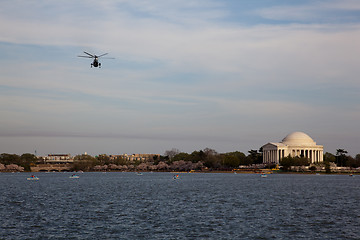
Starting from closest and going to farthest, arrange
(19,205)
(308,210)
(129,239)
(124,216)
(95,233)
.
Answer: (129,239), (95,233), (124,216), (308,210), (19,205)

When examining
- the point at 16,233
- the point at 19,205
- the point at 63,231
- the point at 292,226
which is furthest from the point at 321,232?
the point at 19,205

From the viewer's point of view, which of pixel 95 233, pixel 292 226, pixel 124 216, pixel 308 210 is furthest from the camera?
pixel 308 210

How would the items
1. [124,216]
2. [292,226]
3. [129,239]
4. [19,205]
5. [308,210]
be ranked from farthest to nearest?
1. [19,205]
2. [308,210]
3. [124,216]
4. [292,226]
5. [129,239]

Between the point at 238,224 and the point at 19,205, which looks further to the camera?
the point at 19,205

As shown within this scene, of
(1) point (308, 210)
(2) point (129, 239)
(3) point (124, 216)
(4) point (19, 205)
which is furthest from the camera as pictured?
(4) point (19, 205)

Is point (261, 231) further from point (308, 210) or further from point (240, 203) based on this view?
point (240, 203)

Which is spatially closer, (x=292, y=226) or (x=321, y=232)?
(x=321, y=232)

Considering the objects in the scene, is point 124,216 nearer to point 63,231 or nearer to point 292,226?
point 63,231

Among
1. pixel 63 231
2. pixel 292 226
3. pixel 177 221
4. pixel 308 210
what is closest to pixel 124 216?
pixel 177 221
